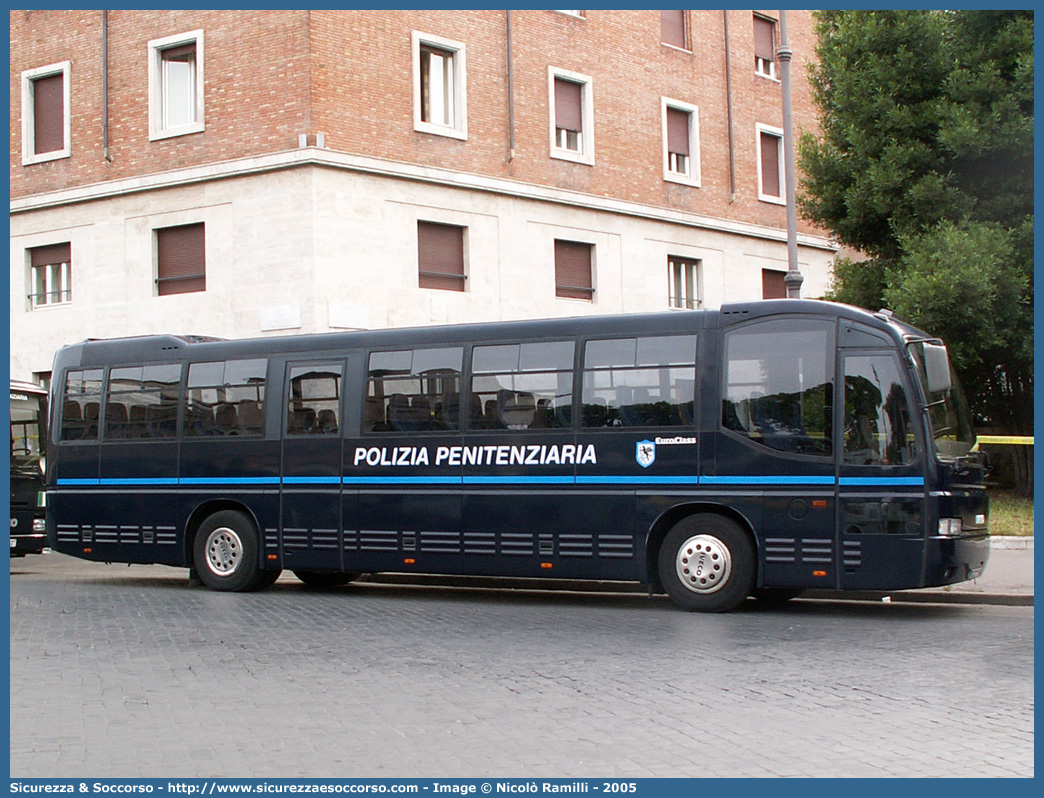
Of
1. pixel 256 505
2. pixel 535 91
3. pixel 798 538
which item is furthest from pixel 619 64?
pixel 798 538

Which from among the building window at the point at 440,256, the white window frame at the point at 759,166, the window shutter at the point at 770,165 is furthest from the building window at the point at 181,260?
the window shutter at the point at 770,165

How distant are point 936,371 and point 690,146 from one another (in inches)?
762

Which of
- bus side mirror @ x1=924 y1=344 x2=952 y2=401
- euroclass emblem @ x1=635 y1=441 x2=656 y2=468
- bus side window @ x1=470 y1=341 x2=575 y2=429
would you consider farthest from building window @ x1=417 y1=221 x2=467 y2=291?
bus side mirror @ x1=924 y1=344 x2=952 y2=401

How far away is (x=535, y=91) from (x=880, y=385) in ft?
54.9

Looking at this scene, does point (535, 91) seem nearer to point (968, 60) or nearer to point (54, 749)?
point (968, 60)

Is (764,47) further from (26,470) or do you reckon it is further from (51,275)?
(26,470)

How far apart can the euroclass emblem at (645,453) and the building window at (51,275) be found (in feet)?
57.2

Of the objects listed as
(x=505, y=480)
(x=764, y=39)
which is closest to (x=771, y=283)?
(x=764, y=39)

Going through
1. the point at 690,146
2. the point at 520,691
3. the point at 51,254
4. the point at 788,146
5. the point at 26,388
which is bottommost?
the point at 520,691

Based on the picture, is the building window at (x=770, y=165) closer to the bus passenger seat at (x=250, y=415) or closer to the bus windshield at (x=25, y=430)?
the bus windshield at (x=25, y=430)

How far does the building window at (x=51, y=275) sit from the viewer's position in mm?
26656

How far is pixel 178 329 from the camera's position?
986 inches

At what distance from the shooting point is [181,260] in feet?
82.7

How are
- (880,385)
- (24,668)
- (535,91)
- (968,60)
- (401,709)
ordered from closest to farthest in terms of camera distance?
(401,709)
(24,668)
(880,385)
(968,60)
(535,91)
